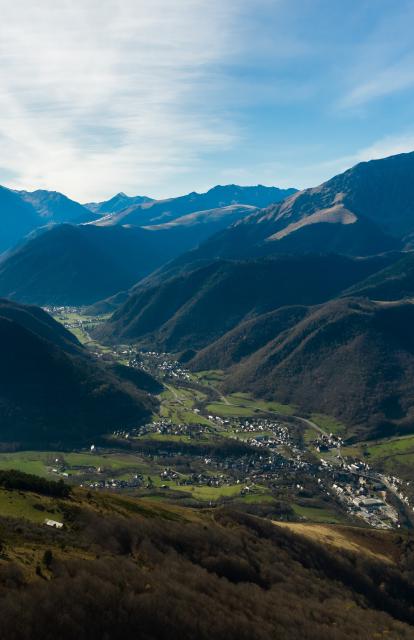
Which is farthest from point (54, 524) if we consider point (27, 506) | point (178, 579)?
point (178, 579)

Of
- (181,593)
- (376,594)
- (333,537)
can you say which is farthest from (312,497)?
(181,593)

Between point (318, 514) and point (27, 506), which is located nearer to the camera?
point (27, 506)

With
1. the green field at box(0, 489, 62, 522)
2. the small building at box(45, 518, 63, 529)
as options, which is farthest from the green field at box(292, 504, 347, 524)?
the small building at box(45, 518, 63, 529)

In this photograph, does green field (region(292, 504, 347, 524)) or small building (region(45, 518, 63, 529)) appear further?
green field (region(292, 504, 347, 524))

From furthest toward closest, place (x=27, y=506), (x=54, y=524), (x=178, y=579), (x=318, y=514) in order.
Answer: (x=318, y=514) → (x=27, y=506) → (x=54, y=524) → (x=178, y=579)

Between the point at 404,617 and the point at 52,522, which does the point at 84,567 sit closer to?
the point at 52,522

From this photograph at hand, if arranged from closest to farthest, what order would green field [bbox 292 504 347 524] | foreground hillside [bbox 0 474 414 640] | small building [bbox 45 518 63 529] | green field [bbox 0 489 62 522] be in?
1. foreground hillside [bbox 0 474 414 640]
2. small building [bbox 45 518 63 529]
3. green field [bbox 0 489 62 522]
4. green field [bbox 292 504 347 524]

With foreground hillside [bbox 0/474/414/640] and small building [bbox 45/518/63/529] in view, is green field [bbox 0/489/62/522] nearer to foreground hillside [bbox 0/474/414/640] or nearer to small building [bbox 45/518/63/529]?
foreground hillside [bbox 0/474/414/640]

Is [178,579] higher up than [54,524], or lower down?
lower down

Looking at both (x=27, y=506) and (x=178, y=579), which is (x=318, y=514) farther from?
(x=178, y=579)
